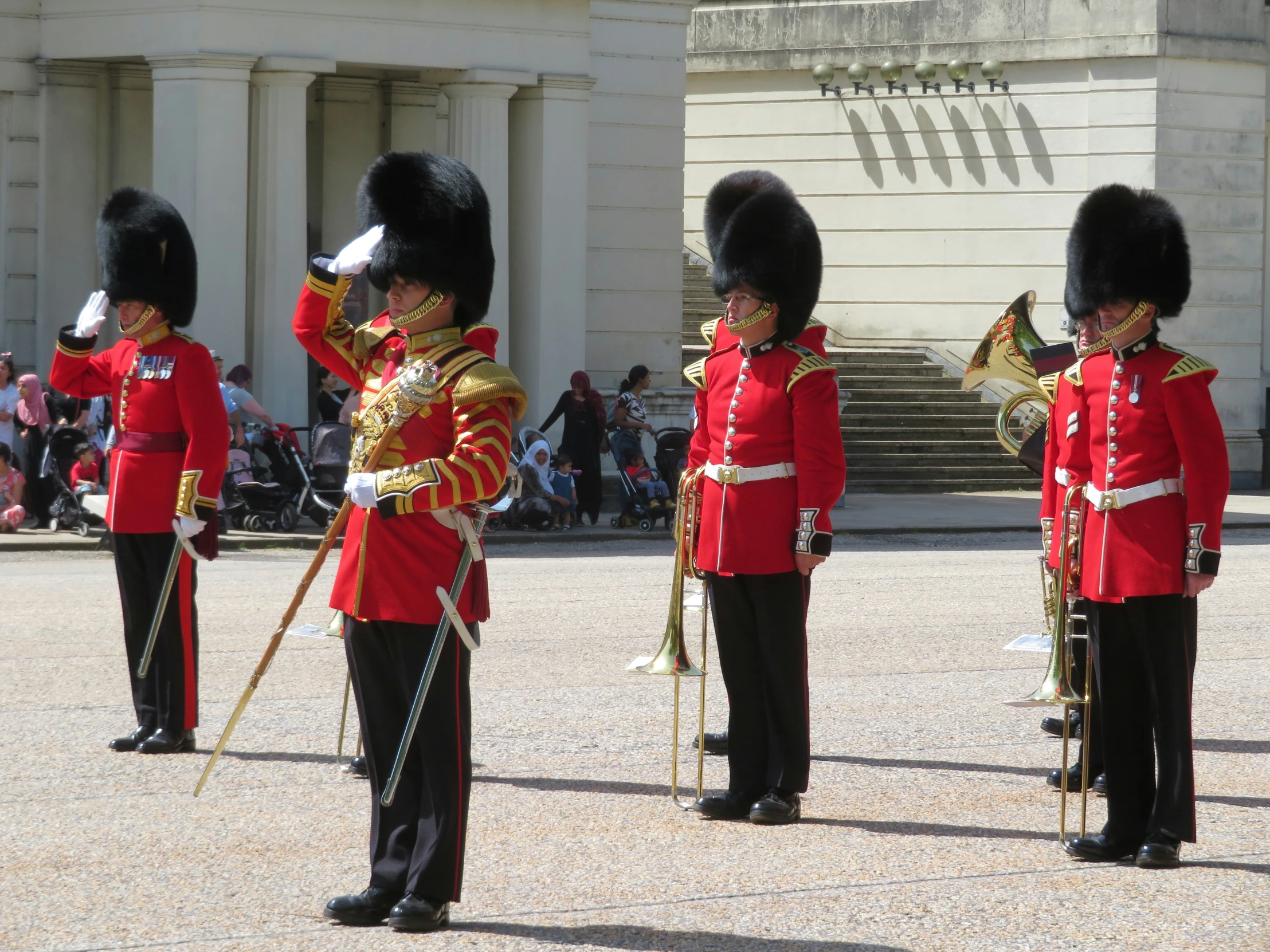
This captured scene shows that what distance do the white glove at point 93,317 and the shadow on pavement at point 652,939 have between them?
3522 millimetres

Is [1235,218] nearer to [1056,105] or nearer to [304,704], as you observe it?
[1056,105]

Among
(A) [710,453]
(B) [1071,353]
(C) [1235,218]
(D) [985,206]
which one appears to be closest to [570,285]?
(D) [985,206]

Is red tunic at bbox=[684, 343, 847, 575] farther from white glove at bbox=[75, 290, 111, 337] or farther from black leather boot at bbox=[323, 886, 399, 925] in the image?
white glove at bbox=[75, 290, 111, 337]

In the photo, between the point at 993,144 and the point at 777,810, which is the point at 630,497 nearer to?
the point at 993,144

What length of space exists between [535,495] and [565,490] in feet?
1.44

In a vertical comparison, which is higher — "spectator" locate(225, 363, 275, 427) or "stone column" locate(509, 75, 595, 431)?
"stone column" locate(509, 75, 595, 431)

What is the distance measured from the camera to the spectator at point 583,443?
A: 17.8 m

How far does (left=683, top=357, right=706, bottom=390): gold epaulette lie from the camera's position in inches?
267

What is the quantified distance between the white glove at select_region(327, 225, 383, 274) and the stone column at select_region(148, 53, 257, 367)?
1286 cm

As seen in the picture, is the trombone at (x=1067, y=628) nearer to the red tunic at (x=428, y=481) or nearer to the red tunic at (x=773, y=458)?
the red tunic at (x=773, y=458)

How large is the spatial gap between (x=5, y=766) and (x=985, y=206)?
769 inches

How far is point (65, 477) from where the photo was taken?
15898 mm

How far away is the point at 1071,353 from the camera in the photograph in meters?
8.65

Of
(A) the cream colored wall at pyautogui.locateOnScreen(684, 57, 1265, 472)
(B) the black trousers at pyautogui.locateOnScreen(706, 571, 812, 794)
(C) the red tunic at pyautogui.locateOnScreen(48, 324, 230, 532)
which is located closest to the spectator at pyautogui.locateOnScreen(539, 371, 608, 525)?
(A) the cream colored wall at pyautogui.locateOnScreen(684, 57, 1265, 472)
